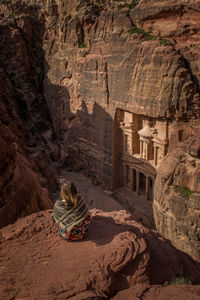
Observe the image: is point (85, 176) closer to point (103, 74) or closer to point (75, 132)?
point (75, 132)

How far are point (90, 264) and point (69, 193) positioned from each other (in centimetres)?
126

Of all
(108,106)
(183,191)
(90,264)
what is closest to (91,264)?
(90,264)

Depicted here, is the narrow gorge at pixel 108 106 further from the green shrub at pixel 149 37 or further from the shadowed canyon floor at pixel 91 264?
the shadowed canyon floor at pixel 91 264

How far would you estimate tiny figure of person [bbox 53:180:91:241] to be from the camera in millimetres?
4895

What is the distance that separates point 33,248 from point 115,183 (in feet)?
43.8

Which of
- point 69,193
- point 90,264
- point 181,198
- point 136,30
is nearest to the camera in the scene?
point 90,264

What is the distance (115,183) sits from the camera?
1812 cm

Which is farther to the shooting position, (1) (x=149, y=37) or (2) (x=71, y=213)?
(1) (x=149, y=37)

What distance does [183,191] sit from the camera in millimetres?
11914

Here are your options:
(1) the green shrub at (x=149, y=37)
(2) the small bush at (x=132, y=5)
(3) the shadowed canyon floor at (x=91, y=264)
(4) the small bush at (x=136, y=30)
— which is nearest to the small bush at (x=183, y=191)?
(3) the shadowed canyon floor at (x=91, y=264)

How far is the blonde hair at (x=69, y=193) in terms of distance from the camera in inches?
192

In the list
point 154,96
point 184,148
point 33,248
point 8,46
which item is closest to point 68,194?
point 33,248

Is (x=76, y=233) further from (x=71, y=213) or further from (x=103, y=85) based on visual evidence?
(x=103, y=85)

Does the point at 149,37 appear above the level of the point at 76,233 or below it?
→ above
